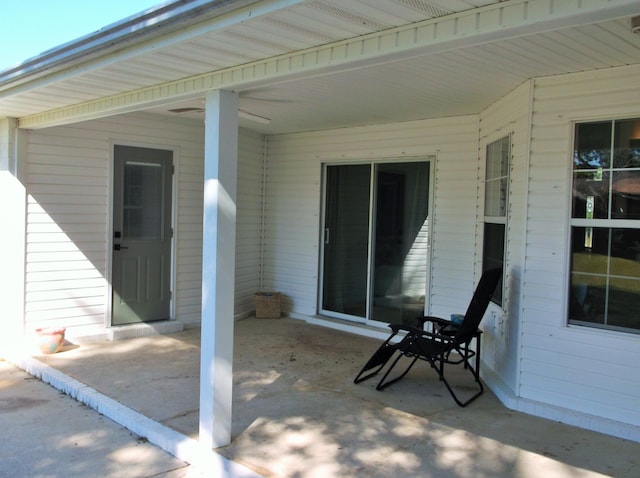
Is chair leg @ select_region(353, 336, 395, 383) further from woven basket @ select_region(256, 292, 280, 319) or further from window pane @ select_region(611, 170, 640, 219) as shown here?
woven basket @ select_region(256, 292, 280, 319)

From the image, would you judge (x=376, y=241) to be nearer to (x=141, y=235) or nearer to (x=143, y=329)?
(x=141, y=235)

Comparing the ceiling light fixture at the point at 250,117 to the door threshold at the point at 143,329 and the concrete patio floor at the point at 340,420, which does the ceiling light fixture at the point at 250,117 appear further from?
the door threshold at the point at 143,329

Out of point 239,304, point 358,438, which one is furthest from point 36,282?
point 358,438

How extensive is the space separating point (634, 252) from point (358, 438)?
7.02 ft

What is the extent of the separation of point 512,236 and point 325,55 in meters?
2.32

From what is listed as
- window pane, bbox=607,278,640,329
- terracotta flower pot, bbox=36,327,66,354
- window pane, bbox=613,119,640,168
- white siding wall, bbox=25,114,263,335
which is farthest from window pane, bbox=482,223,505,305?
terracotta flower pot, bbox=36,327,66,354

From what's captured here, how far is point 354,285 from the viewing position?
6.41m

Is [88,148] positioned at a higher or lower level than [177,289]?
higher

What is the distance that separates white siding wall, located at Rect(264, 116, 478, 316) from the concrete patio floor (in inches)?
47.2

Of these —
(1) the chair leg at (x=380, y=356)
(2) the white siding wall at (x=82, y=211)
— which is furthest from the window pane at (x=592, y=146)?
(2) the white siding wall at (x=82, y=211)

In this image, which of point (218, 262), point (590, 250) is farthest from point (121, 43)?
point (590, 250)

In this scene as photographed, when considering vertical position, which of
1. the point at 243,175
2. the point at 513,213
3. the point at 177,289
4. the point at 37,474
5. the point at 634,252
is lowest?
the point at 37,474

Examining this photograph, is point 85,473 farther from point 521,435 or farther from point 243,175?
point 243,175

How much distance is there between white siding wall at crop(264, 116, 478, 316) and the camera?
210 inches
